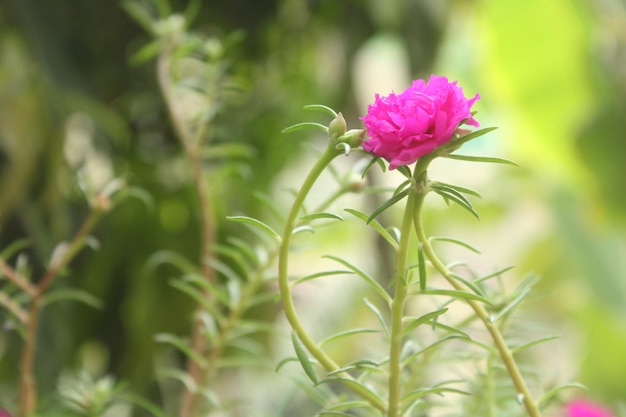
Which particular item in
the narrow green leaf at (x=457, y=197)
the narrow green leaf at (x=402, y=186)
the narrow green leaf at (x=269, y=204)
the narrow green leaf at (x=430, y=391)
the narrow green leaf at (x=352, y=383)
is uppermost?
the narrow green leaf at (x=269, y=204)

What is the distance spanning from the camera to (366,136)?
0.20 metres

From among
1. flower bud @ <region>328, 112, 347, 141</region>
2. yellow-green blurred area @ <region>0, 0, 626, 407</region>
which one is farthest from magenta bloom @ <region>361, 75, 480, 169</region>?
yellow-green blurred area @ <region>0, 0, 626, 407</region>

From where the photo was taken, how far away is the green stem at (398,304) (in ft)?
0.67

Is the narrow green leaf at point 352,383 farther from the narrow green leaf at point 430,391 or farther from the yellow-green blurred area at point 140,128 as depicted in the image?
the yellow-green blurred area at point 140,128

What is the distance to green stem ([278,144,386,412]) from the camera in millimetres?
206

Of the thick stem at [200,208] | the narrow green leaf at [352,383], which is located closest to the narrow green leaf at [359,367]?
the narrow green leaf at [352,383]

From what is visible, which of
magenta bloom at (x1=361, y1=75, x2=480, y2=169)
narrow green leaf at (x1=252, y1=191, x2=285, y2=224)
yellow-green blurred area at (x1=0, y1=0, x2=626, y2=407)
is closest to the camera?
magenta bloom at (x1=361, y1=75, x2=480, y2=169)

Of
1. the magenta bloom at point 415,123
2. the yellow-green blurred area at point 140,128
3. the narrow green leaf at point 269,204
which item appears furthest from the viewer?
the yellow-green blurred area at point 140,128

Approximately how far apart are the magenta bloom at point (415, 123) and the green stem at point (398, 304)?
16mm

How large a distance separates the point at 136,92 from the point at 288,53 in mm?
181

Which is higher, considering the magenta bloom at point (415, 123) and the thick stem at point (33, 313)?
the thick stem at point (33, 313)

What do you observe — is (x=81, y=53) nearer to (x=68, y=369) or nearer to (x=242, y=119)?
→ (x=242, y=119)

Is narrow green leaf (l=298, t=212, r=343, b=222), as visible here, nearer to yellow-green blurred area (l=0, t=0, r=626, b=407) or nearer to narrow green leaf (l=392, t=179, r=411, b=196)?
narrow green leaf (l=392, t=179, r=411, b=196)

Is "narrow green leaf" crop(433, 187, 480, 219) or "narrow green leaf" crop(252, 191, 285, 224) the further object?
"narrow green leaf" crop(252, 191, 285, 224)
